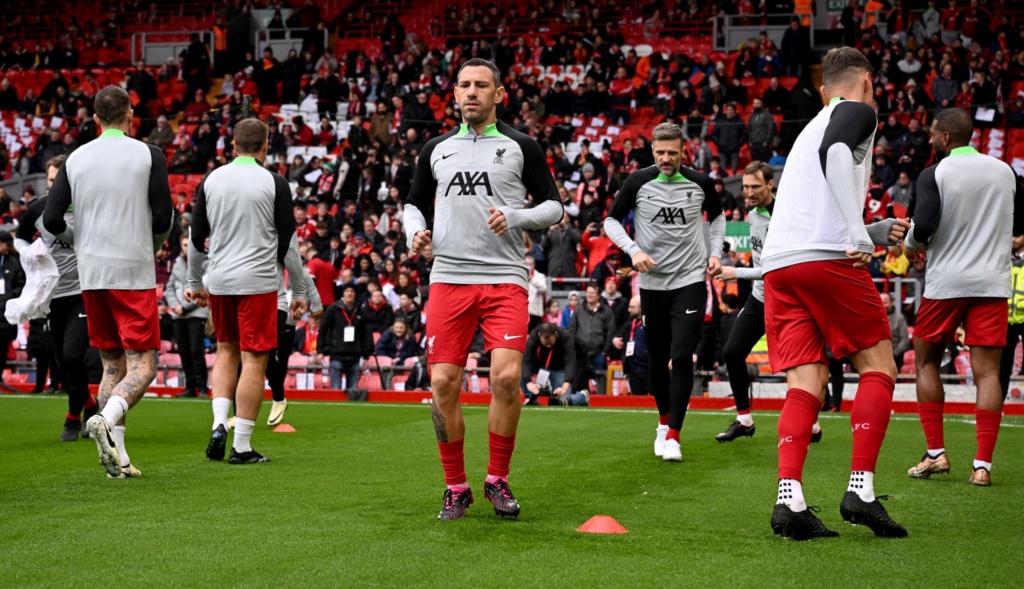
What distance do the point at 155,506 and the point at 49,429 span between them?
498cm

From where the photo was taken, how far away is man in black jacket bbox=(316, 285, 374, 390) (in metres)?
17.5

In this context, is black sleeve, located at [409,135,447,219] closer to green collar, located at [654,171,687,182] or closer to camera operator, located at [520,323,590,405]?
green collar, located at [654,171,687,182]

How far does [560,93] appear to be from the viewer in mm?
26453

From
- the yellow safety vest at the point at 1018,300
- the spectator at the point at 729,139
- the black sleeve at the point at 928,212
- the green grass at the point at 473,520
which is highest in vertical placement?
the spectator at the point at 729,139

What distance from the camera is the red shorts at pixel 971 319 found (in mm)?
6852

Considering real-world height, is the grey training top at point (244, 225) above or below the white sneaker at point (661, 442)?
above

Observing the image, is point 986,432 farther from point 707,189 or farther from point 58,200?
point 58,200

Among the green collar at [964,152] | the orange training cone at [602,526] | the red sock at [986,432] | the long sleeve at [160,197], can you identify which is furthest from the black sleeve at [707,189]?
the orange training cone at [602,526]

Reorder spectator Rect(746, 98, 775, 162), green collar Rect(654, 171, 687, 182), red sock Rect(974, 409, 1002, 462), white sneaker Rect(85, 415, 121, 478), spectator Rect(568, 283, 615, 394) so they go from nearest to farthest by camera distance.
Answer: white sneaker Rect(85, 415, 121, 478)
red sock Rect(974, 409, 1002, 462)
green collar Rect(654, 171, 687, 182)
spectator Rect(568, 283, 615, 394)
spectator Rect(746, 98, 775, 162)

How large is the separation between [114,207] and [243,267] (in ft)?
3.16

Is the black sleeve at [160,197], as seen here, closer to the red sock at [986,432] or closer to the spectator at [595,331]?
the red sock at [986,432]

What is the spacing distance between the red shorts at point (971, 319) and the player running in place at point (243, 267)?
4178mm

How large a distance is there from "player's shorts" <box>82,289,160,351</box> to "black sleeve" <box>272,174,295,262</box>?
1.05 meters

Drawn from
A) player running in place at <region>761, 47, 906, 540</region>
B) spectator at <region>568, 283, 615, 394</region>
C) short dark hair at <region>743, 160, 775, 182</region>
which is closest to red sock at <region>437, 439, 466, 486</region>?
player running in place at <region>761, 47, 906, 540</region>
